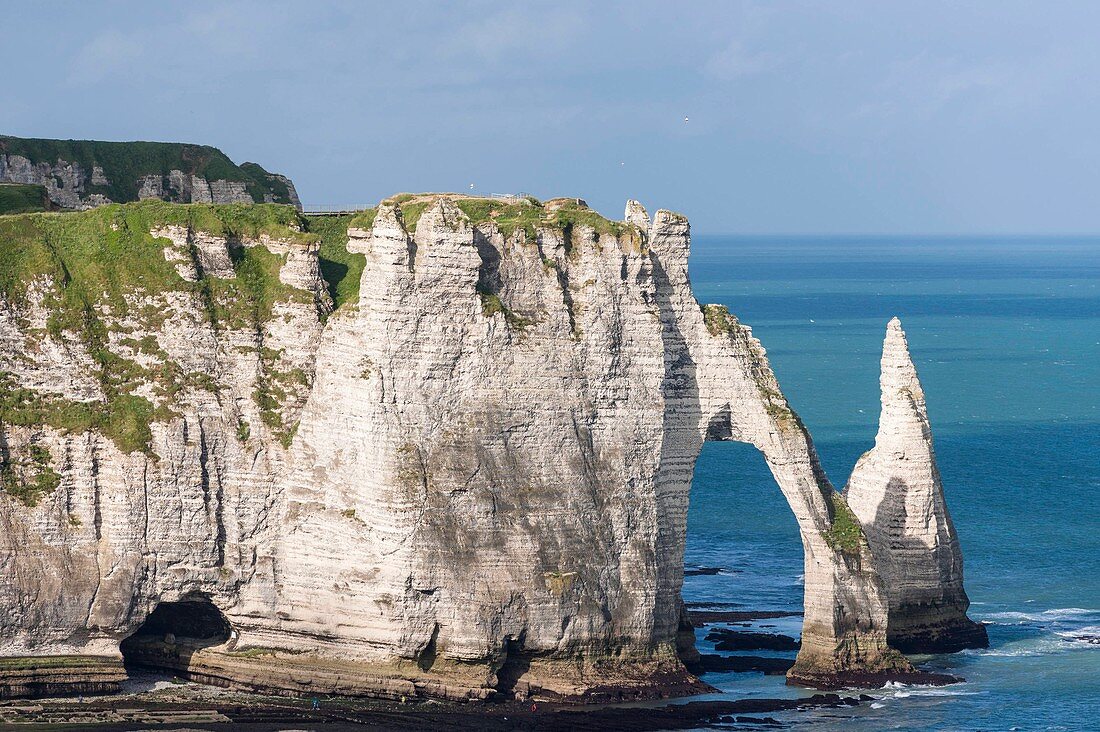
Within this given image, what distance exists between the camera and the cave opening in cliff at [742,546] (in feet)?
235

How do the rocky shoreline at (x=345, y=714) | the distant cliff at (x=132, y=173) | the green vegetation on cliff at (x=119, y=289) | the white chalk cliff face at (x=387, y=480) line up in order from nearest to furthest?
1. the rocky shoreline at (x=345, y=714)
2. the white chalk cliff face at (x=387, y=480)
3. the green vegetation on cliff at (x=119, y=289)
4. the distant cliff at (x=132, y=173)

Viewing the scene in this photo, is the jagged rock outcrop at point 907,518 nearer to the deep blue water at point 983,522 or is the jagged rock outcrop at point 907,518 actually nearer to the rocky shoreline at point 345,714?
the deep blue water at point 983,522

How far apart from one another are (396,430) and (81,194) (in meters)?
31.4

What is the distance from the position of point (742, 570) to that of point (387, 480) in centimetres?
2412

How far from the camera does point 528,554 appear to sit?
58.0m

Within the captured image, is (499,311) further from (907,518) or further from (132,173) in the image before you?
(132,173)

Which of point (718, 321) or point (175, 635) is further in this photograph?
point (718, 321)

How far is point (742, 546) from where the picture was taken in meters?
81.6

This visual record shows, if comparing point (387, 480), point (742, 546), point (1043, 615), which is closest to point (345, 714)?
point (387, 480)

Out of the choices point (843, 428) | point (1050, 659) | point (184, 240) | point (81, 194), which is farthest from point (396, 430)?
point (843, 428)

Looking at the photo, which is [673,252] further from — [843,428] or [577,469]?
[843,428]

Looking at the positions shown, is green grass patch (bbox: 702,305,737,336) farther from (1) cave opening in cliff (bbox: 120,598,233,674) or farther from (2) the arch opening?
(1) cave opening in cliff (bbox: 120,598,233,674)

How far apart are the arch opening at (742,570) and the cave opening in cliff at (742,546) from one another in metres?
0.04

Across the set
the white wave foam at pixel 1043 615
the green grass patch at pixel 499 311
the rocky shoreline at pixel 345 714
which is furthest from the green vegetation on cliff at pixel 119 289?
the white wave foam at pixel 1043 615
